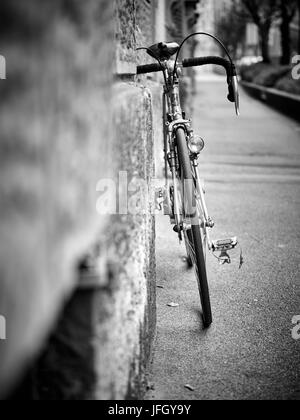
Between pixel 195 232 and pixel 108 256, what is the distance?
4.21 feet

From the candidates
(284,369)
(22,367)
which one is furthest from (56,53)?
(284,369)

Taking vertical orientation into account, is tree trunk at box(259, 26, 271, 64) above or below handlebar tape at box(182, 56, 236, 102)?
above

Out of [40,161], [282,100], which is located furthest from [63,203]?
[282,100]

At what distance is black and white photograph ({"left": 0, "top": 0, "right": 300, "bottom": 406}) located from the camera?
4.04ft

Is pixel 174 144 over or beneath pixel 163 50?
beneath

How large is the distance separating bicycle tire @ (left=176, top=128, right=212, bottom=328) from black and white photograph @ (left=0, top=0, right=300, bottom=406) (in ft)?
0.03

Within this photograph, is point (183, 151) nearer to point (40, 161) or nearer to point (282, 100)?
point (40, 161)

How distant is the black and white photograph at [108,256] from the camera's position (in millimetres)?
1231

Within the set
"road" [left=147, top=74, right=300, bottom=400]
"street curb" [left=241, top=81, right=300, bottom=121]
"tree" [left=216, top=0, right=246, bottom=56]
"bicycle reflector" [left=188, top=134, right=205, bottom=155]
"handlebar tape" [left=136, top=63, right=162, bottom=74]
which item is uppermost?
"tree" [left=216, top=0, right=246, bottom=56]

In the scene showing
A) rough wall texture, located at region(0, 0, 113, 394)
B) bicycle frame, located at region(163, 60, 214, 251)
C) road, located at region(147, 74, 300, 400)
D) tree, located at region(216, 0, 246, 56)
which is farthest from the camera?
tree, located at region(216, 0, 246, 56)

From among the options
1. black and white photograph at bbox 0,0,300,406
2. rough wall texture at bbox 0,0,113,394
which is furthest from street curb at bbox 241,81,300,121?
rough wall texture at bbox 0,0,113,394

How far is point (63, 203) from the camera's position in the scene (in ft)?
4.58

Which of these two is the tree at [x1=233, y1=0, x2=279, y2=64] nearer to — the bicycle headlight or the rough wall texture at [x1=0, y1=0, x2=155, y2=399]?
the bicycle headlight
